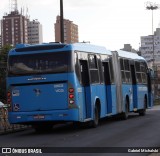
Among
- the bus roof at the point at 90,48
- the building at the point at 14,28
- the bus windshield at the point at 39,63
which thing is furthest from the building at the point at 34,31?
the bus windshield at the point at 39,63

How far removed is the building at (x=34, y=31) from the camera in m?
131

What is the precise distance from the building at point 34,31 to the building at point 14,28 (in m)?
1.47

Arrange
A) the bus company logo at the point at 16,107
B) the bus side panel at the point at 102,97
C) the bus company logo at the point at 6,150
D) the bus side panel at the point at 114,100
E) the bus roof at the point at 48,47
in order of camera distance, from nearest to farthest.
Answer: the bus company logo at the point at 6,150
the bus roof at the point at 48,47
the bus company logo at the point at 16,107
the bus side panel at the point at 102,97
the bus side panel at the point at 114,100

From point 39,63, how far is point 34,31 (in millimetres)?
113932

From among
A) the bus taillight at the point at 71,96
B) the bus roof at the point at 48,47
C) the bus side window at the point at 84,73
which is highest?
the bus roof at the point at 48,47

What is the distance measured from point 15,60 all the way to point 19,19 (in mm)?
108390

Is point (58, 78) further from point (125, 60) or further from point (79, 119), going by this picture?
point (125, 60)

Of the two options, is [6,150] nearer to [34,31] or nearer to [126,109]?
[126,109]

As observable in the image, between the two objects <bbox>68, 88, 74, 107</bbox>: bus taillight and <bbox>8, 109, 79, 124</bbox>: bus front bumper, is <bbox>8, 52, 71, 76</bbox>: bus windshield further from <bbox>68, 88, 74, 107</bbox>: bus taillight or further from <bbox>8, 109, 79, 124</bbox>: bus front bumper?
<bbox>8, 109, 79, 124</bbox>: bus front bumper

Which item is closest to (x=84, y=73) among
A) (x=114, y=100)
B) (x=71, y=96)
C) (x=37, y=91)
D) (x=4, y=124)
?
(x=71, y=96)

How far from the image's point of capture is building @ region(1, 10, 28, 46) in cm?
12725

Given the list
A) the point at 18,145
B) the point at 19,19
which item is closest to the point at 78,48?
the point at 18,145

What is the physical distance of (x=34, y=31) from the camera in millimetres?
132500

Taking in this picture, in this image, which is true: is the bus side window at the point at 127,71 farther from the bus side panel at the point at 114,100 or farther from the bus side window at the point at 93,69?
the bus side window at the point at 93,69
